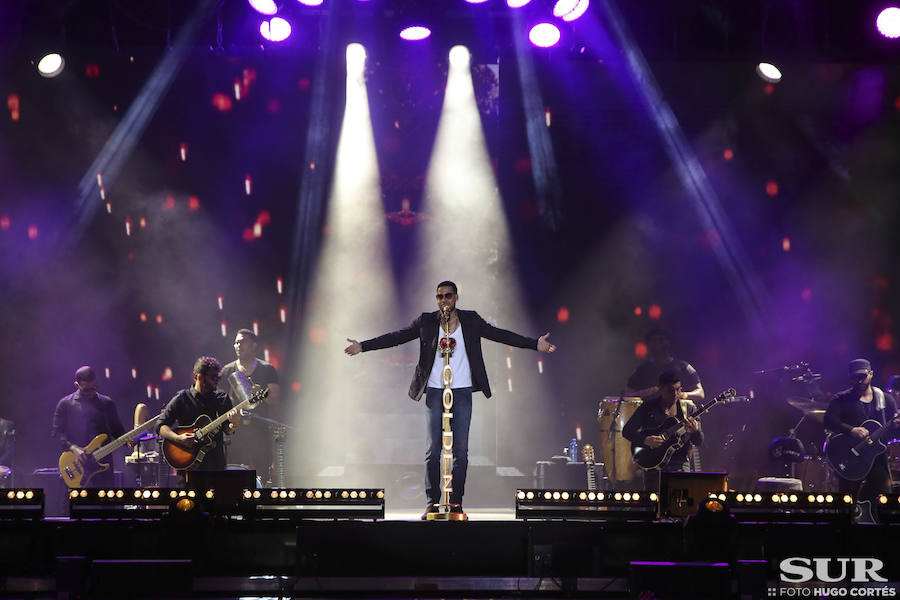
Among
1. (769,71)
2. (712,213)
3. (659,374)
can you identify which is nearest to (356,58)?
(712,213)

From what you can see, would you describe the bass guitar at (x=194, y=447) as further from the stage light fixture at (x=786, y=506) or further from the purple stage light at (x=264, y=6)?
the purple stage light at (x=264, y=6)

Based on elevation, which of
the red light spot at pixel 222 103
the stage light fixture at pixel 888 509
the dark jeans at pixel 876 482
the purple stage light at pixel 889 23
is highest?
the red light spot at pixel 222 103

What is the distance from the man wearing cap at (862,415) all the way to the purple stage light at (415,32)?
19.8 feet

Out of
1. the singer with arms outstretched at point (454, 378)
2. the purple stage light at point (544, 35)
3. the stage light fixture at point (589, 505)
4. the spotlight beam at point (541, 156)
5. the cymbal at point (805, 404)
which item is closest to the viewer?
the stage light fixture at point (589, 505)

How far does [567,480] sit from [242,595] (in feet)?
17.5

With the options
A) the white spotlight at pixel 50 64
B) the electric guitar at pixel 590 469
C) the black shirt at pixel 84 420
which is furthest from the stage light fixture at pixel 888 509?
the white spotlight at pixel 50 64

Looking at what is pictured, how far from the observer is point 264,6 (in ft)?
35.0

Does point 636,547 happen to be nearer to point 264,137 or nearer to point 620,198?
point 620,198

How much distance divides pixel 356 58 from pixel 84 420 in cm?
578

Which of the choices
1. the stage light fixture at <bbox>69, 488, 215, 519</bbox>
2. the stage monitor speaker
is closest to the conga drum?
the stage monitor speaker

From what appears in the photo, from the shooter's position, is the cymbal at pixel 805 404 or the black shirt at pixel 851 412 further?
the cymbal at pixel 805 404

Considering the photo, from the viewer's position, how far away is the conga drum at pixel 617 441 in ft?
33.7

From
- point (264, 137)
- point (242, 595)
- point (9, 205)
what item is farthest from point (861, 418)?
point (9, 205)

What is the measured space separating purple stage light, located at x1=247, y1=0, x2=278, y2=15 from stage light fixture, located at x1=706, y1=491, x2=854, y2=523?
25.0ft
